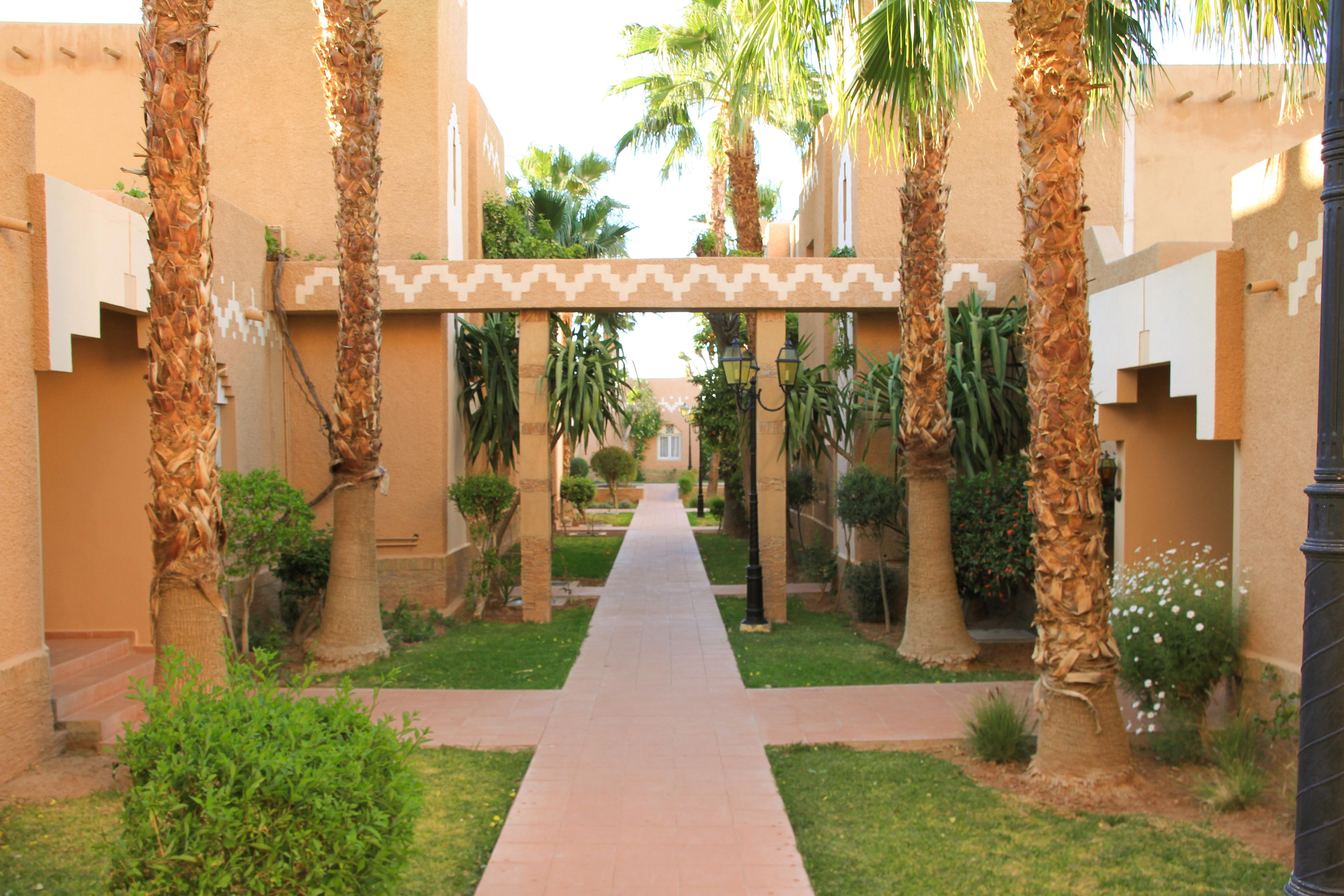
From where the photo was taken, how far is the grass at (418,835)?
183 inches

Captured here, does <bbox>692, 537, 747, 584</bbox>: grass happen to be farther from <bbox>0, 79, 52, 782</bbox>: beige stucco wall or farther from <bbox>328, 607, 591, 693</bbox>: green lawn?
<bbox>0, 79, 52, 782</bbox>: beige stucco wall

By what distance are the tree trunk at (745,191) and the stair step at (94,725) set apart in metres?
13.2

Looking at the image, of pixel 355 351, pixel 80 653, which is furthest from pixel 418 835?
pixel 355 351

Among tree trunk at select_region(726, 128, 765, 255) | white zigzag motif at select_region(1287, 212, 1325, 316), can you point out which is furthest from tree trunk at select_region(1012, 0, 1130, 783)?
tree trunk at select_region(726, 128, 765, 255)

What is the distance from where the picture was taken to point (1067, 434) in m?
5.84

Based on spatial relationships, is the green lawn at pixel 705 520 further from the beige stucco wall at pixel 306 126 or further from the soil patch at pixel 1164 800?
the soil patch at pixel 1164 800

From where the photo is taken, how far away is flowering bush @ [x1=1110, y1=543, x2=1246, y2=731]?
19.7 ft

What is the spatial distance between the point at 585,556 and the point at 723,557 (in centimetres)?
276

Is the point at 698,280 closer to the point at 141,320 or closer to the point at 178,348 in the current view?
the point at 141,320

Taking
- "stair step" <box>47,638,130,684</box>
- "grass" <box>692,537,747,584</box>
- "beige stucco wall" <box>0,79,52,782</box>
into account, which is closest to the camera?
"beige stucco wall" <box>0,79,52,782</box>

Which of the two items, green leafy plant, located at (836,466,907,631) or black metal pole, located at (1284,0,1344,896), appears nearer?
black metal pole, located at (1284,0,1344,896)

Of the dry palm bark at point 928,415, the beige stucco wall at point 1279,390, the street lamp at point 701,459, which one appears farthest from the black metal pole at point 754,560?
the street lamp at point 701,459

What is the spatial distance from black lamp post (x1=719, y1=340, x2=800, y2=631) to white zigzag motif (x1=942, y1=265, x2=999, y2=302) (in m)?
1.99

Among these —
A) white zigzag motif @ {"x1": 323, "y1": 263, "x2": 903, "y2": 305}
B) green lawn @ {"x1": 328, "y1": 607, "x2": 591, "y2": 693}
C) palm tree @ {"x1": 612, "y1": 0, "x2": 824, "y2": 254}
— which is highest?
palm tree @ {"x1": 612, "y1": 0, "x2": 824, "y2": 254}
